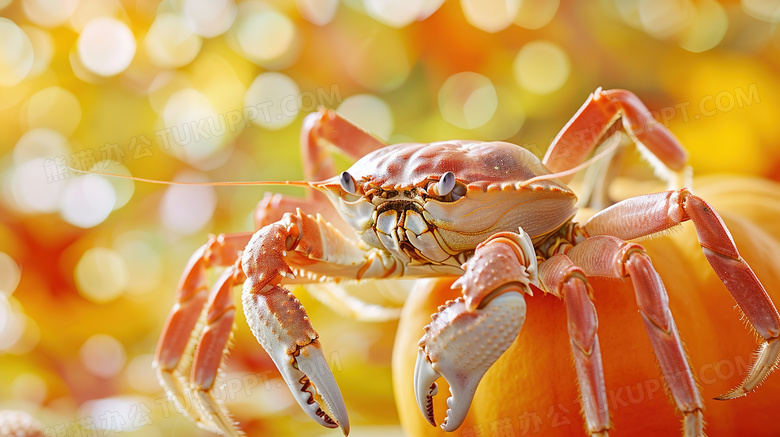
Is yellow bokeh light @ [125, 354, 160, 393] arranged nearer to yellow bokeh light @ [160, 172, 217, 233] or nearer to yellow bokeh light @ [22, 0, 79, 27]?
yellow bokeh light @ [160, 172, 217, 233]

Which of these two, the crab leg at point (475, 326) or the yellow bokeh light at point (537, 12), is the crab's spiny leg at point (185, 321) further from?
the yellow bokeh light at point (537, 12)

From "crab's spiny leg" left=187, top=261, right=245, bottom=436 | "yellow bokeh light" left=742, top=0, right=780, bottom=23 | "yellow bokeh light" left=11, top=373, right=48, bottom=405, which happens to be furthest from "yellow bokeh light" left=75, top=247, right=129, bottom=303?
"yellow bokeh light" left=742, top=0, right=780, bottom=23

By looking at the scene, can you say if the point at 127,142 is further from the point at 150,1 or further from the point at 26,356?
the point at 26,356

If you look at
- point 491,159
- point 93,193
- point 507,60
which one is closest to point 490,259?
point 491,159

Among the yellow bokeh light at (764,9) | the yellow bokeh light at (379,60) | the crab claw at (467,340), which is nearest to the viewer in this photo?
the crab claw at (467,340)

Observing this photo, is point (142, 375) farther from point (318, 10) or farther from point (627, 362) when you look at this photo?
point (627, 362)

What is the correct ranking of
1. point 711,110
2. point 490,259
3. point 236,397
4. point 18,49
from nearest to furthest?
1. point 490,259
2. point 236,397
3. point 711,110
4. point 18,49

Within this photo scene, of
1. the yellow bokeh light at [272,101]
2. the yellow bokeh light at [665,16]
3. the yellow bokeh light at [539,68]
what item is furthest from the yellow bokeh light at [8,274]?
the yellow bokeh light at [665,16]
